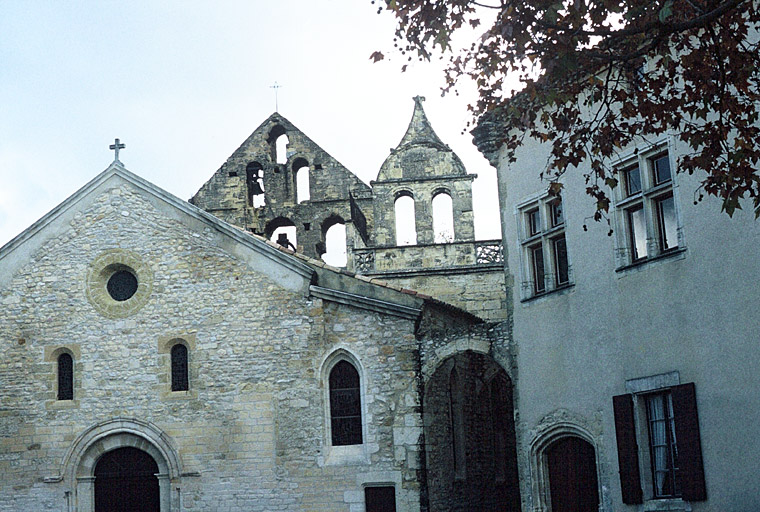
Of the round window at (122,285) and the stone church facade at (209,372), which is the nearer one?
the stone church facade at (209,372)

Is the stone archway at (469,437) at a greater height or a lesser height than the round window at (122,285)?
lesser

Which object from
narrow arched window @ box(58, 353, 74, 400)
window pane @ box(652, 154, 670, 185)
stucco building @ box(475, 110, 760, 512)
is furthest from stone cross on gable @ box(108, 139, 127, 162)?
window pane @ box(652, 154, 670, 185)

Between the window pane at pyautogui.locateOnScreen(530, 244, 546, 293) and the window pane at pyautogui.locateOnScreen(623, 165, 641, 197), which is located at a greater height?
the window pane at pyautogui.locateOnScreen(623, 165, 641, 197)

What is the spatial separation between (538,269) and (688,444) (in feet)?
14.1

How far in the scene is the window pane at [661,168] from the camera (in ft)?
47.5

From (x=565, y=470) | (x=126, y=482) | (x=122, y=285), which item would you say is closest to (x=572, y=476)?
(x=565, y=470)

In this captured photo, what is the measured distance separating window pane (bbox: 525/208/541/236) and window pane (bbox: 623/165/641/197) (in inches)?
80.0

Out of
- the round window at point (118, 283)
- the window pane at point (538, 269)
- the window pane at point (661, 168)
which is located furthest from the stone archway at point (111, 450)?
the window pane at point (661, 168)

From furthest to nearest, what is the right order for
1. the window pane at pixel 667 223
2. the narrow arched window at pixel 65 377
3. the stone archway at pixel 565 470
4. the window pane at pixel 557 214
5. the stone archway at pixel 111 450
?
1. the narrow arched window at pixel 65 377
2. the stone archway at pixel 111 450
3. the window pane at pixel 557 214
4. the stone archway at pixel 565 470
5. the window pane at pixel 667 223

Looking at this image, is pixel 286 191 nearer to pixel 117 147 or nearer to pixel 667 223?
pixel 117 147

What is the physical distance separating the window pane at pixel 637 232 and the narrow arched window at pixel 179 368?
365 inches

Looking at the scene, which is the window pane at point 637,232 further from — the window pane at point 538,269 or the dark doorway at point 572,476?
the dark doorway at point 572,476

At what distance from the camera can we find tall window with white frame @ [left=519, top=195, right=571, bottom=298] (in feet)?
53.7

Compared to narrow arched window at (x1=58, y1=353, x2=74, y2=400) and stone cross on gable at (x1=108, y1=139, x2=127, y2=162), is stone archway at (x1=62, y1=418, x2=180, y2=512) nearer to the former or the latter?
narrow arched window at (x1=58, y1=353, x2=74, y2=400)
